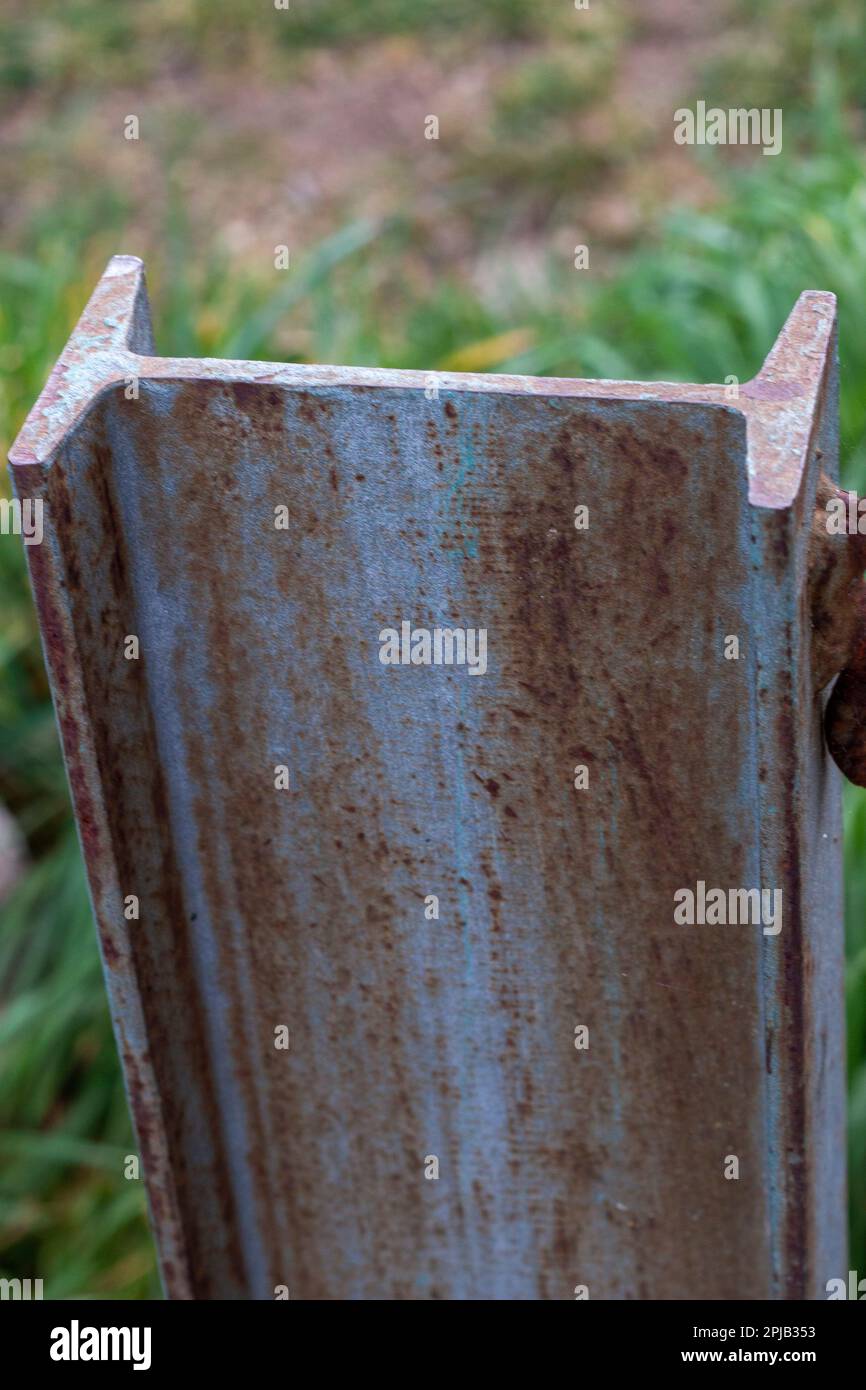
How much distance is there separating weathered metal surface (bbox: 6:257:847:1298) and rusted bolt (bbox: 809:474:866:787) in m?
0.04

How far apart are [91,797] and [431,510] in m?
0.32

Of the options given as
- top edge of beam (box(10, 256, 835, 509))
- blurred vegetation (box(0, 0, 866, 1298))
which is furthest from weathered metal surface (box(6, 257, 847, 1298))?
blurred vegetation (box(0, 0, 866, 1298))

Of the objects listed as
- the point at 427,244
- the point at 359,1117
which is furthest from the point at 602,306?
the point at 359,1117

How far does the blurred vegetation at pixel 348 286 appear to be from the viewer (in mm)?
2520

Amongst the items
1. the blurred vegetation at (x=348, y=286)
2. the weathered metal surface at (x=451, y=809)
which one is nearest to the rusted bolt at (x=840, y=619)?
the weathered metal surface at (x=451, y=809)

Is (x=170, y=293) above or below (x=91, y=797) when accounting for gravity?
above

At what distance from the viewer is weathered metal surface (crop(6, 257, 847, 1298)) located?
108 cm

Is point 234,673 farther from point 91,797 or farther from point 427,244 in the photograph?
point 427,244

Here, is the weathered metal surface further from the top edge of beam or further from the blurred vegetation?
the blurred vegetation

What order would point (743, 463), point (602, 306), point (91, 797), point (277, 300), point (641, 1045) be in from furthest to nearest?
point (602, 306), point (277, 300), point (641, 1045), point (91, 797), point (743, 463)

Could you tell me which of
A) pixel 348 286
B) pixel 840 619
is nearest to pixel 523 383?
pixel 840 619

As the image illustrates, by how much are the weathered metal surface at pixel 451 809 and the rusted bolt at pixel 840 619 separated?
35 mm

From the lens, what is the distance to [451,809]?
122 cm

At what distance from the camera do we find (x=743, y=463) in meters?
1.05
